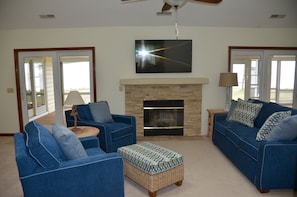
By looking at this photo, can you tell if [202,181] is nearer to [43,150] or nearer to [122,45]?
[43,150]

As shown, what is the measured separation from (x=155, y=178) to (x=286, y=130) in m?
1.57

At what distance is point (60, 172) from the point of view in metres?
1.90

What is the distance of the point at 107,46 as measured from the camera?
4.91 m

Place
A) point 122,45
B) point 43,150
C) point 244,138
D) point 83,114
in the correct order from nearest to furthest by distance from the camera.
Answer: point 43,150, point 244,138, point 83,114, point 122,45

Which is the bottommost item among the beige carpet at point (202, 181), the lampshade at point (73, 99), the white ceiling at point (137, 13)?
the beige carpet at point (202, 181)

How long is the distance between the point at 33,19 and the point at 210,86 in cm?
394

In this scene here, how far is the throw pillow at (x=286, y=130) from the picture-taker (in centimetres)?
252

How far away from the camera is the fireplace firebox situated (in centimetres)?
501

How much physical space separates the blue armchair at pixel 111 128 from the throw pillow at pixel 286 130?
87.3 inches

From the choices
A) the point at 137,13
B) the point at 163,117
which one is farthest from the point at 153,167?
the point at 137,13

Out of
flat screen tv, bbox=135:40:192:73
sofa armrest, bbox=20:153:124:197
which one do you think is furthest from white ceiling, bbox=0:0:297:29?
sofa armrest, bbox=20:153:124:197

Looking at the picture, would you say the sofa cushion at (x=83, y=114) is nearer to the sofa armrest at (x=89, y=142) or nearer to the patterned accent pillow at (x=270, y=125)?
the sofa armrest at (x=89, y=142)

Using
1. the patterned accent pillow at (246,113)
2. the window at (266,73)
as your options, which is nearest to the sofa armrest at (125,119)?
the patterned accent pillow at (246,113)

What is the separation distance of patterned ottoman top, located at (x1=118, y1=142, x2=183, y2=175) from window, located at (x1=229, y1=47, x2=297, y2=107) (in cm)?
310
